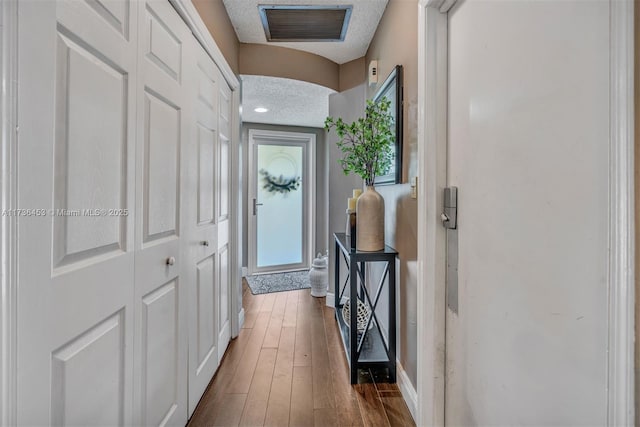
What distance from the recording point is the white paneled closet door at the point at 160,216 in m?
1.04

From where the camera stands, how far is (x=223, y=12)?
76.2 inches

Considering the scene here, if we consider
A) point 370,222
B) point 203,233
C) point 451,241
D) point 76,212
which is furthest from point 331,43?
point 76,212

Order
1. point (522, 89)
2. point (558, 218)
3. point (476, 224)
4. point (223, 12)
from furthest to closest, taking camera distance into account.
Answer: point (223, 12) < point (476, 224) < point (522, 89) < point (558, 218)

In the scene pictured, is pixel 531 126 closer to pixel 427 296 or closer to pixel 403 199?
pixel 427 296

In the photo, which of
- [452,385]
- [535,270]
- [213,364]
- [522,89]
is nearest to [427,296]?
[452,385]

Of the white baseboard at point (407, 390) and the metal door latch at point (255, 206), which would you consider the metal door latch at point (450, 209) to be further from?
the metal door latch at point (255, 206)

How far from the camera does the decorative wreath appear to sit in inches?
171

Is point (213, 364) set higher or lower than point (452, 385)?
lower

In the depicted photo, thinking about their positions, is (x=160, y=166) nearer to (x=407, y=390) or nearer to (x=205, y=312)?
(x=205, y=312)

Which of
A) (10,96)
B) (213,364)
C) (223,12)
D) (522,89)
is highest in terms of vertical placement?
(223,12)

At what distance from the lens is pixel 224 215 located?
210 centimetres

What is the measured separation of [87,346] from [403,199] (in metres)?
1.52

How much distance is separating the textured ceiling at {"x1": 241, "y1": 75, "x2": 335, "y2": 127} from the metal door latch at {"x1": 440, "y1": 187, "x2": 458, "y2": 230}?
195 centimetres

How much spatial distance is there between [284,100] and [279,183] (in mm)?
1416
